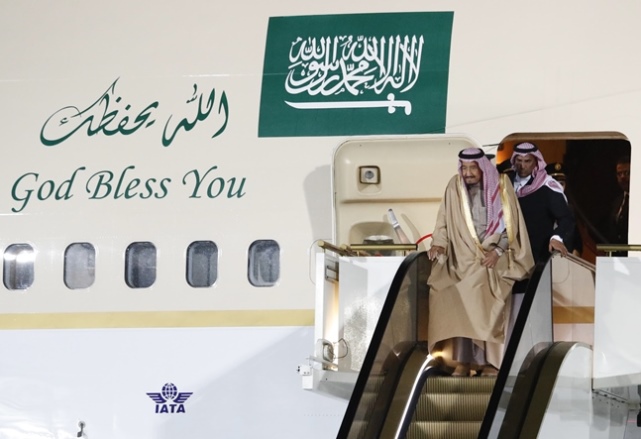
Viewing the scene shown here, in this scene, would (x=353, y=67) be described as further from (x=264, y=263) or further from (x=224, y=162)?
(x=264, y=263)

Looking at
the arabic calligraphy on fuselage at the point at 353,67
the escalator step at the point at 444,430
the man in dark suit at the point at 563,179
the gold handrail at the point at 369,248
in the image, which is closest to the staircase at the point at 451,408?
the escalator step at the point at 444,430

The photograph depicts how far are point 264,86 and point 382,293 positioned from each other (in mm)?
2144

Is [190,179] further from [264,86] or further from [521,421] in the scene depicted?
[521,421]

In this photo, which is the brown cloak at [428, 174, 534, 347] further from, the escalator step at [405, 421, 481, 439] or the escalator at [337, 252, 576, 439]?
the escalator step at [405, 421, 481, 439]

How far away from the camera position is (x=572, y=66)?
10539 mm

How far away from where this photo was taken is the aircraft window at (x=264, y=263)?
10.7m

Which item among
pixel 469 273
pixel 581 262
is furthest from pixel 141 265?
pixel 581 262

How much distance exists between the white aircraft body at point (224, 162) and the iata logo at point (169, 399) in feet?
0.04

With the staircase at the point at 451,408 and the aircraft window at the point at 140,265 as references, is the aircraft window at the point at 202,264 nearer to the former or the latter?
the aircraft window at the point at 140,265

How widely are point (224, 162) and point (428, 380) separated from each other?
2724 mm

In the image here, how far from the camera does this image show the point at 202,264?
1078cm

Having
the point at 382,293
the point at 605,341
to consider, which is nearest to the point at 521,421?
the point at 605,341

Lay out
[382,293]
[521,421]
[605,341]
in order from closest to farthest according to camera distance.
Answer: [521,421]
[605,341]
[382,293]

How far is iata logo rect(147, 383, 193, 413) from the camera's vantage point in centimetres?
1059
